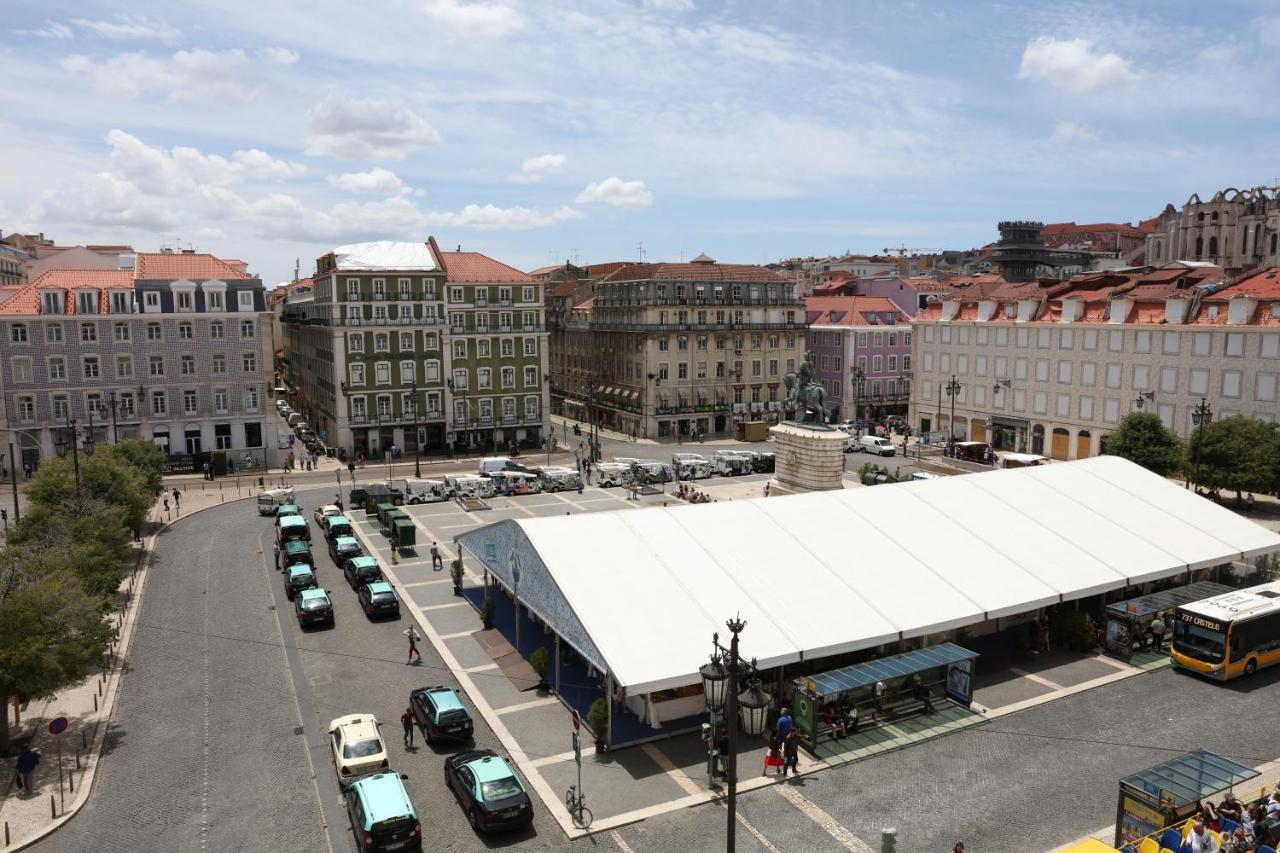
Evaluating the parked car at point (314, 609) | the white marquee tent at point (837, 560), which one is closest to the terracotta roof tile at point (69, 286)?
the parked car at point (314, 609)

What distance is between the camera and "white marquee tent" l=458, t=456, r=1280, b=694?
2439 cm

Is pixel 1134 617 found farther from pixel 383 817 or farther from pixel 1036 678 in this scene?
pixel 383 817

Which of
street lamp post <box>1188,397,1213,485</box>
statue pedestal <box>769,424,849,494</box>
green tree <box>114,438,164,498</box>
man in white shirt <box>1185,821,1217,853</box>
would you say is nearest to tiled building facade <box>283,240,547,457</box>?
green tree <box>114,438,164,498</box>

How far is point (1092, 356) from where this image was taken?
216ft

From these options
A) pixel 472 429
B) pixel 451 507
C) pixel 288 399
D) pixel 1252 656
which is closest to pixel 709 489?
pixel 451 507

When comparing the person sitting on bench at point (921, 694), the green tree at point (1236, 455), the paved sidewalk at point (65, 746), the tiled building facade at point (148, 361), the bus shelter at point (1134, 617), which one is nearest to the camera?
the paved sidewalk at point (65, 746)

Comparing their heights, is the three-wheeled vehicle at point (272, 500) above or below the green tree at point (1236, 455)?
below

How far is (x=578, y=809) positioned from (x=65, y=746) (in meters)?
14.7

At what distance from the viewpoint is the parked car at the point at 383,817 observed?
17.9 meters

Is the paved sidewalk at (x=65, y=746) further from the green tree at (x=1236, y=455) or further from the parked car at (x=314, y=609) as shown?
the green tree at (x=1236, y=455)

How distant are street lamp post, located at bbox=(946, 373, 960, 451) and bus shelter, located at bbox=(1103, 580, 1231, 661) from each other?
3841cm

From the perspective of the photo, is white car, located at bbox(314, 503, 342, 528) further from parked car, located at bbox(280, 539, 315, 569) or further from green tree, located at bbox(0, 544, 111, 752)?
green tree, located at bbox(0, 544, 111, 752)

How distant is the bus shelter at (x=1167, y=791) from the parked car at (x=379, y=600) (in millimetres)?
24679

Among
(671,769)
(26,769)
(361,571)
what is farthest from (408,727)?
(361,571)
